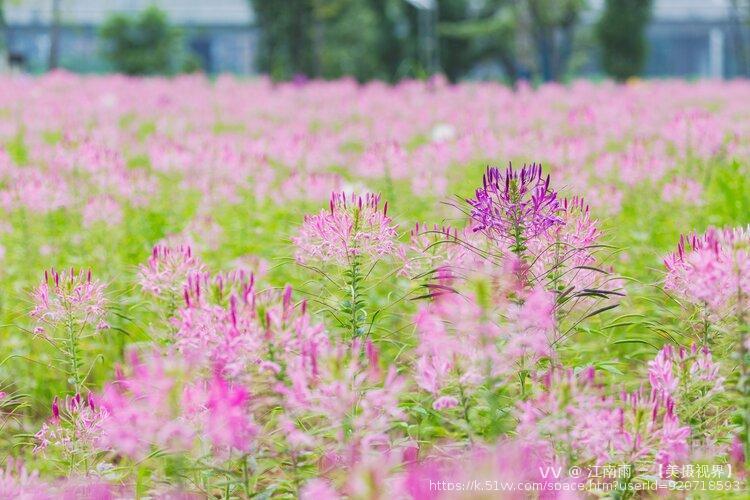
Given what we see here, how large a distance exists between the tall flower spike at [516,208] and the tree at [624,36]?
2216 centimetres

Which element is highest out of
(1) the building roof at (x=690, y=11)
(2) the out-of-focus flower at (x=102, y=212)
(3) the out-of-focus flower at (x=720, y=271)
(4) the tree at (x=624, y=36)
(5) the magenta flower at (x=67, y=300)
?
(1) the building roof at (x=690, y=11)

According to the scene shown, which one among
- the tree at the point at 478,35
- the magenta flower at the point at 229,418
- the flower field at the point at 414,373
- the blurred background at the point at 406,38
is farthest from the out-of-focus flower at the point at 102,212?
the tree at the point at 478,35

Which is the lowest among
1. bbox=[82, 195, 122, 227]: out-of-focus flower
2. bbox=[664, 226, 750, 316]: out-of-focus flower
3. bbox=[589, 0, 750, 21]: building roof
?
bbox=[664, 226, 750, 316]: out-of-focus flower

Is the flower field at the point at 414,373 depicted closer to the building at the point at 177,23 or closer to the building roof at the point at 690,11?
the building at the point at 177,23

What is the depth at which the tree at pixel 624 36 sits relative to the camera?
22953mm

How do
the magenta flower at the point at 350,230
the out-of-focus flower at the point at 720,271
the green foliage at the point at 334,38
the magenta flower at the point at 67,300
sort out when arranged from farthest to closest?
1. the green foliage at the point at 334,38
2. the magenta flower at the point at 67,300
3. the magenta flower at the point at 350,230
4. the out-of-focus flower at the point at 720,271

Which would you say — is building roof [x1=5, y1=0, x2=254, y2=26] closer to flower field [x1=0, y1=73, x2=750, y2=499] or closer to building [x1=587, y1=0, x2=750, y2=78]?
building [x1=587, y1=0, x2=750, y2=78]

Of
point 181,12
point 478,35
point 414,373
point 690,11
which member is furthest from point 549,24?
point 181,12

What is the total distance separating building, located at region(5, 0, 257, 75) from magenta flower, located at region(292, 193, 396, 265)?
46.6 metres

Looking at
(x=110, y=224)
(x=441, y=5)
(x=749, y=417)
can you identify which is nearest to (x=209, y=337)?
(x=749, y=417)

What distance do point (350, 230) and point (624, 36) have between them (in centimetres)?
2232

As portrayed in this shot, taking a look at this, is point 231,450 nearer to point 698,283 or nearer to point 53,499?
point 53,499

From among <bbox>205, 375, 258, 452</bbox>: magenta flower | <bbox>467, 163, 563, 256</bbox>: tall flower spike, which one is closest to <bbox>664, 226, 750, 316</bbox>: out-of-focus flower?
<bbox>467, 163, 563, 256</bbox>: tall flower spike

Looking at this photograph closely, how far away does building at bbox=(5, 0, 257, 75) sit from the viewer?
163 ft
